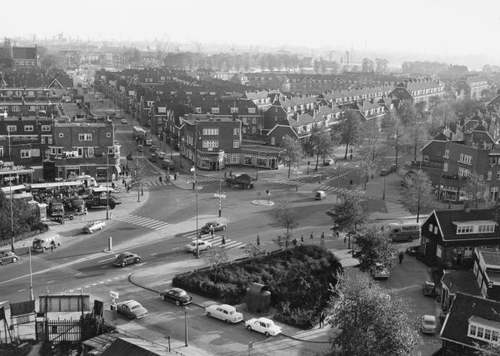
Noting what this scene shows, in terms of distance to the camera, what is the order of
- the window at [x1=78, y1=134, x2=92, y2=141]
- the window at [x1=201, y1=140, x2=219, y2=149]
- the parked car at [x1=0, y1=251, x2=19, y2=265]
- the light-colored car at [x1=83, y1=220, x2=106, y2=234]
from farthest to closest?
the window at [x1=201, y1=140, x2=219, y2=149], the window at [x1=78, y1=134, x2=92, y2=141], the light-colored car at [x1=83, y1=220, x2=106, y2=234], the parked car at [x1=0, y1=251, x2=19, y2=265]

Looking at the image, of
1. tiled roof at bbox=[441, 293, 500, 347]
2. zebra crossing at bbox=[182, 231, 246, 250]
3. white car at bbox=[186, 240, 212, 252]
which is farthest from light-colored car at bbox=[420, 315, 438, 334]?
white car at bbox=[186, 240, 212, 252]

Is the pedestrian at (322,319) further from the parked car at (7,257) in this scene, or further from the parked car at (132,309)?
the parked car at (7,257)

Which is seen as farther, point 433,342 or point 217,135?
point 217,135

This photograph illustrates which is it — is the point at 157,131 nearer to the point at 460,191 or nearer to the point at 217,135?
the point at 217,135

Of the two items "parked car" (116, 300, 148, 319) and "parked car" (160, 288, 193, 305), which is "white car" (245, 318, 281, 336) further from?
"parked car" (116, 300, 148, 319)

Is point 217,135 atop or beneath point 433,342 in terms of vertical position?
atop

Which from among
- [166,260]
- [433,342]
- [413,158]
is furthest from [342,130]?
[433,342]
